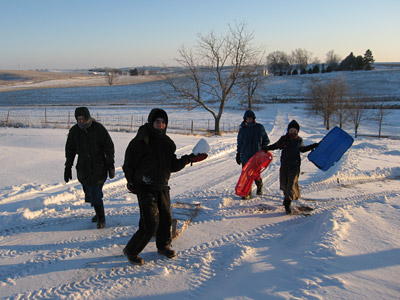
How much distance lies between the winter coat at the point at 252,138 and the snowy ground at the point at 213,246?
100 cm

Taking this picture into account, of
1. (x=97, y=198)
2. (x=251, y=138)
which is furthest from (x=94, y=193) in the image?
(x=251, y=138)

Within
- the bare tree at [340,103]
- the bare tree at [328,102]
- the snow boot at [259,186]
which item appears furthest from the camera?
the bare tree at [328,102]

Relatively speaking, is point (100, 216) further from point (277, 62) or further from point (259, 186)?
point (277, 62)

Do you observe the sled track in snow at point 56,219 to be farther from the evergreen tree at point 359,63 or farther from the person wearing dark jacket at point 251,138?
the evergreen tree at point 359,63

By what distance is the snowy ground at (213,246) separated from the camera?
126 inches

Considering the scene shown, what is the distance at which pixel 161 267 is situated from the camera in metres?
3.63

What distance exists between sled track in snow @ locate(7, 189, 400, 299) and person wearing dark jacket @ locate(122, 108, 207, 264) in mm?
219

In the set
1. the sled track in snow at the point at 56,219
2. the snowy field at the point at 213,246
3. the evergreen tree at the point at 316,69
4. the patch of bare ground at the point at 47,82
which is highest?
the evergreen tree at the point at 316,69

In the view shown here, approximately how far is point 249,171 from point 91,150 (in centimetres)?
302

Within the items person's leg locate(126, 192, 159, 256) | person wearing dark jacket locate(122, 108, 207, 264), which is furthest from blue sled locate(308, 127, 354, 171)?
person's leg locate(126, 192, 159, 256)

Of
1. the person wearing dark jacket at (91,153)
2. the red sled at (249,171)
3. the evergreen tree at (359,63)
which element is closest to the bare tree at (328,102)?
the red sled at (249,171)

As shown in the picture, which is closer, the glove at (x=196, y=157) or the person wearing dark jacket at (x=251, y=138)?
the glove at (x=196, y=157)

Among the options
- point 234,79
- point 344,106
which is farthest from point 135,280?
point 344,106

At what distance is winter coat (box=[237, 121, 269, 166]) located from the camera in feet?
20.1
